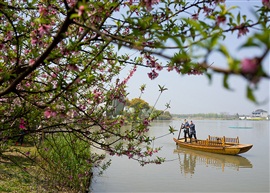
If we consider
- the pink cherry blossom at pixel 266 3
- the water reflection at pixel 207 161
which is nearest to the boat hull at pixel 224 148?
the water reflection at pixel 207 161

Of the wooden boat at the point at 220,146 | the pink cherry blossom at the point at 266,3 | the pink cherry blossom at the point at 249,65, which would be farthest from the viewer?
the wooden boat at the point at 220,146

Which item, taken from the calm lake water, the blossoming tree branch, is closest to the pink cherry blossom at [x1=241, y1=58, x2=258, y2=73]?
the blossoming tree branch

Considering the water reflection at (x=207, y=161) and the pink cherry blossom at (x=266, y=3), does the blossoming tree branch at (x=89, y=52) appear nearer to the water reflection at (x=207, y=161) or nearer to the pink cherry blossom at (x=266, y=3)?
the pink cherry blossom at (x=266, y=3)

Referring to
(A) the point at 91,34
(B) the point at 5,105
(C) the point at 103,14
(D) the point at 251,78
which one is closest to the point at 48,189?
(B) the point at 5,105

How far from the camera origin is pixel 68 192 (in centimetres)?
752

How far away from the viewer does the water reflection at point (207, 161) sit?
15945 mm

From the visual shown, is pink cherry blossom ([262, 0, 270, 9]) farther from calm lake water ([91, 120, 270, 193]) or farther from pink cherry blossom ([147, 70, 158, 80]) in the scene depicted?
calm lake water ([91, 120, 270, 193])

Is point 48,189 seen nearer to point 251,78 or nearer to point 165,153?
point 251,78

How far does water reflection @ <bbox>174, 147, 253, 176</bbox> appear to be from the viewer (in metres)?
15.9

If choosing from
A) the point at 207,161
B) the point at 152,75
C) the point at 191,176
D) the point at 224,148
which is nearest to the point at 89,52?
the point at 152,75

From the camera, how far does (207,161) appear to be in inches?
701

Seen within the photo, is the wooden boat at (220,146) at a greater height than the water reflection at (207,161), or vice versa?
the wooden boat at (220,146)

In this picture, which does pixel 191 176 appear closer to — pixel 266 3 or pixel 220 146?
pixel 220 146

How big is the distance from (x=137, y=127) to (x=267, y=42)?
128 inches
